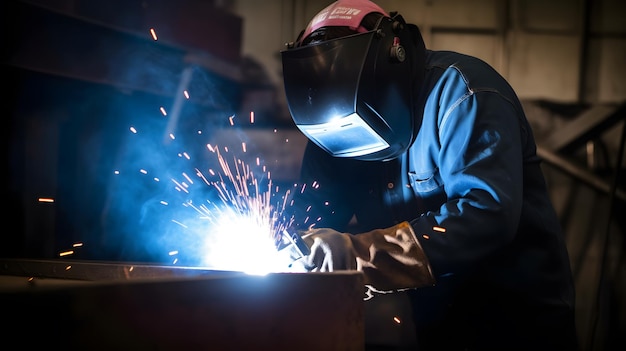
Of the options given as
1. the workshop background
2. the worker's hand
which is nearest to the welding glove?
the worker's hand

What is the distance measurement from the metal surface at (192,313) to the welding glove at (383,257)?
1.11 feet

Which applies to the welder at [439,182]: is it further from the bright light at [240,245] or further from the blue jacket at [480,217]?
the bright light at [240,245]

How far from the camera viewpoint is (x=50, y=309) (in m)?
0.72

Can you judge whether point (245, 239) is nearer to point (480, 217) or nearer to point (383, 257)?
point (383, 257)

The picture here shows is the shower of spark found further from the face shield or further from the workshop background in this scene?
the workshop background

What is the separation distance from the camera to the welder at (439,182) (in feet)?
4.57

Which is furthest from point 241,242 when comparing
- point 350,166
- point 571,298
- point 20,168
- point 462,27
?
point 462,27

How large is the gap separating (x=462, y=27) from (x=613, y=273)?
6.89 feet

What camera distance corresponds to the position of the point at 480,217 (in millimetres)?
1372

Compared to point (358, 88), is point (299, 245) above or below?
below

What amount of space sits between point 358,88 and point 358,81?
2 cm

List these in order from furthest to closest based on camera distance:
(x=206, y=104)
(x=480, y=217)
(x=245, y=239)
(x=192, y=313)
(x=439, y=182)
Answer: (x=206, y=104)
(x=245, y=239)
(x=439, y=182)
(x=480, y=217)
(x=192, y=313)

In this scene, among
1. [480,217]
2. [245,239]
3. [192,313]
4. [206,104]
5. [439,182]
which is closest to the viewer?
[192,313]

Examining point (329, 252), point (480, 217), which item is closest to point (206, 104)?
point (329, 252)
